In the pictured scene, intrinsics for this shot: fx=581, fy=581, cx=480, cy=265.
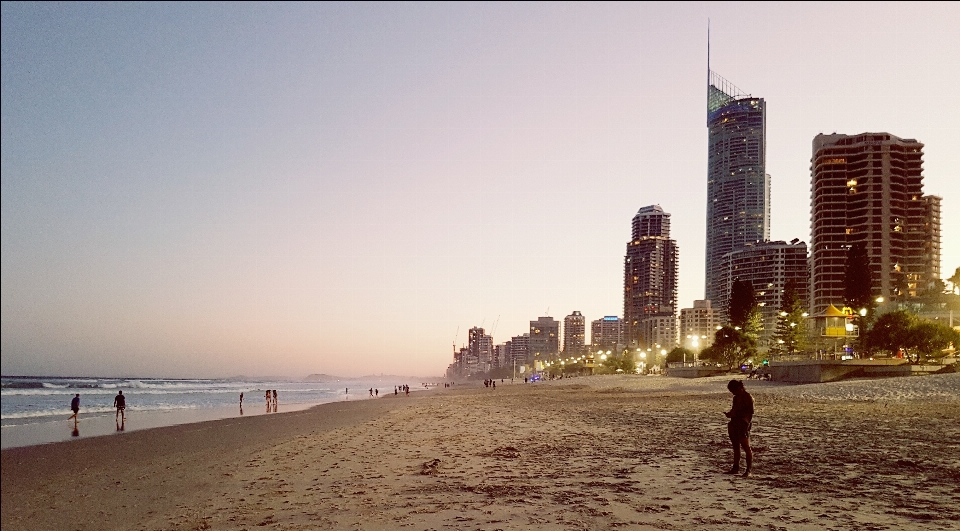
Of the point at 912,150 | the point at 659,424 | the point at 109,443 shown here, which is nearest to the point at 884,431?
the point at 659,424

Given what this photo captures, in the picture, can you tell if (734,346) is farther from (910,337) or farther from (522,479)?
(522,479)

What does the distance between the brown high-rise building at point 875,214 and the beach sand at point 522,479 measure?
189659mm

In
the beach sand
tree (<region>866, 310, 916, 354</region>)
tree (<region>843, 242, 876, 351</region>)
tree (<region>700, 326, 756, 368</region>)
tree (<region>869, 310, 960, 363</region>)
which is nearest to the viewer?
the beach sand

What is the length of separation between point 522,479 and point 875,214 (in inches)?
8454

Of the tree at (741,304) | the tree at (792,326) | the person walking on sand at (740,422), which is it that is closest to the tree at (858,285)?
the tree at (792,326)

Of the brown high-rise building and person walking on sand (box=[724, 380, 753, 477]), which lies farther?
the brown high-rise building

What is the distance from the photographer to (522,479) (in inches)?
498

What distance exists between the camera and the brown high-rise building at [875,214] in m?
182

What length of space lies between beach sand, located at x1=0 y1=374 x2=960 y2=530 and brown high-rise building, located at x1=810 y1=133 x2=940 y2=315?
18966 cm

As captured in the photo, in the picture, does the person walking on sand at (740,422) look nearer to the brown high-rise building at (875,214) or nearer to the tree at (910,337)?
the tree at (910,337)

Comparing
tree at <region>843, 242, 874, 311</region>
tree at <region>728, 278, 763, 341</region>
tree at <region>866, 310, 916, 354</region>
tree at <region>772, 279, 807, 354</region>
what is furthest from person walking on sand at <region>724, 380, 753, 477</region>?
tree at <region>728, 278, 763, 341</region>

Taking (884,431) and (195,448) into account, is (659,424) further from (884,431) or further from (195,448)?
(195,448)

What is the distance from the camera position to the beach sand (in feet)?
31.6

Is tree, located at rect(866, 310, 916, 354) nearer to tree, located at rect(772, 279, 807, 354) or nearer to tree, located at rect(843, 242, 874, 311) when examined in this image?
tree, located at rect(843, 242, 874, 311)
